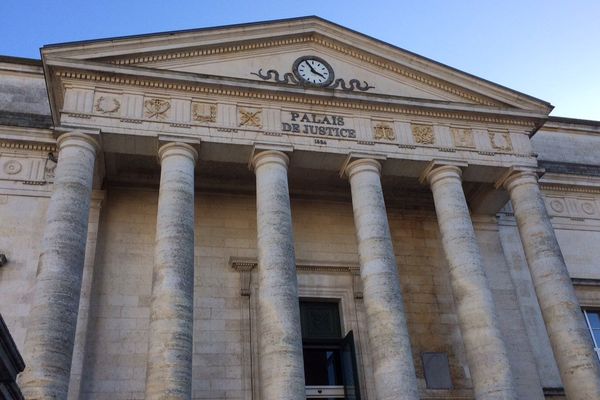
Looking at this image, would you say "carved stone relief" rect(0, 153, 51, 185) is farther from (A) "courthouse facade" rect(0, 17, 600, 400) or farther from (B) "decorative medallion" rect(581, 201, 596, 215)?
(B) "decorative medallion" rect(581, 201, 596, 215)

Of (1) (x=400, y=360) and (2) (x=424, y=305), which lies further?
(2) (x=424, y=305)

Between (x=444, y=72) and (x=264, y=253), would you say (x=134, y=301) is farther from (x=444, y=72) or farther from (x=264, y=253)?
(x=444, y=72)

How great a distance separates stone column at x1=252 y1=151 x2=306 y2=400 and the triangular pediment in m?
2.96

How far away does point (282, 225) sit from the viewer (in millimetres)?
15461

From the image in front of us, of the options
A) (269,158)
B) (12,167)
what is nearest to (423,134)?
(269,158)

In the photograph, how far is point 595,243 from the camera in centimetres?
2161

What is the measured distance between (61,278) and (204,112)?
5.96m

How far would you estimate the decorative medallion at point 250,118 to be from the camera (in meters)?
17.2

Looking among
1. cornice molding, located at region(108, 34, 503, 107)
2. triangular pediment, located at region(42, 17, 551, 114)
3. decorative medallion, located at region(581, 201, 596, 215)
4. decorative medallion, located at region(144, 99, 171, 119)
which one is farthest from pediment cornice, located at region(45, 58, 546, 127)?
decorative medallion, located at region(581, 201, 596, 215)

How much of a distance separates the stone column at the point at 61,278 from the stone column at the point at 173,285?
1.66 m

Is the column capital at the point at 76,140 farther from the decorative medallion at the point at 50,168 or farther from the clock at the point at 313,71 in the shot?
the clock at the point at 313,71

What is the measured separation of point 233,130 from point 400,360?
729cm

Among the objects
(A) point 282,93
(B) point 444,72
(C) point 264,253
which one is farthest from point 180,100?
(B) point 444,72

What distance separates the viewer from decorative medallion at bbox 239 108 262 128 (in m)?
17.2
